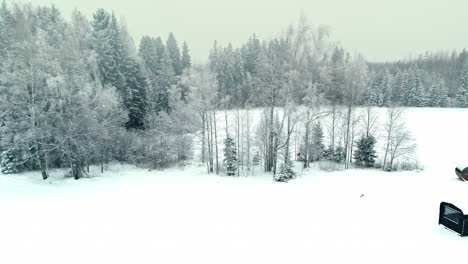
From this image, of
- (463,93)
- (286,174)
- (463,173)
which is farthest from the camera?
(463,93)

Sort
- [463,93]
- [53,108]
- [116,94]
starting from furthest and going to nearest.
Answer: [463,93], [116,94], [53,108]

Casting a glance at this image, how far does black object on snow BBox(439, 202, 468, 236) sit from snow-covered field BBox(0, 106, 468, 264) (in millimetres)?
215

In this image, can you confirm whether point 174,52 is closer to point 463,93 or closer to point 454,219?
point 454,219

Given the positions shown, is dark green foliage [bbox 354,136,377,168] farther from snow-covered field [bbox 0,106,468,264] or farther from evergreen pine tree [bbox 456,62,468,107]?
evergreen pine tree [bbox 456,62,468,107]

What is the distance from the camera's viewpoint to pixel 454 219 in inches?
288

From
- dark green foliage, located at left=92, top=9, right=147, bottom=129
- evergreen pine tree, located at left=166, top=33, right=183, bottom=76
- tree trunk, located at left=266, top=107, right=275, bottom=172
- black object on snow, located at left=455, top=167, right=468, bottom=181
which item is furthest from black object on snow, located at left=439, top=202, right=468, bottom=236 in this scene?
evergreen pine tree, located at left=166, top=33, right=183, bottom=76

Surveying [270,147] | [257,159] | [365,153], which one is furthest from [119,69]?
[365,153]

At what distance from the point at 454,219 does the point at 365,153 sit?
16453 millimetres

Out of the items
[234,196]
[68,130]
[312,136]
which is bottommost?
[234,196]

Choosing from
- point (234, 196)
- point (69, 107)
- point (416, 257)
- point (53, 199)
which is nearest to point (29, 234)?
point (53, 199)

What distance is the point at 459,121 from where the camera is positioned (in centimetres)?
3919

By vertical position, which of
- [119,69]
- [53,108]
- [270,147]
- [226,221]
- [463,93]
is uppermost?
[119,69]

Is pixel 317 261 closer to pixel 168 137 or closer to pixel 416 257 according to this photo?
pixel 416 257

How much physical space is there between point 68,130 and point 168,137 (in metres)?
8.43
